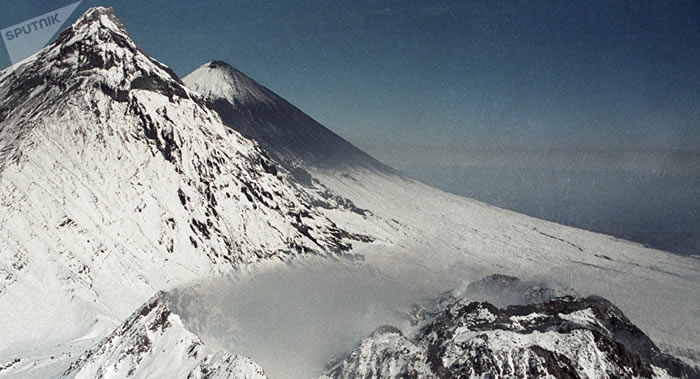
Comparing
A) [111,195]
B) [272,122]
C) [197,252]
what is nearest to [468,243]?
[197,252]

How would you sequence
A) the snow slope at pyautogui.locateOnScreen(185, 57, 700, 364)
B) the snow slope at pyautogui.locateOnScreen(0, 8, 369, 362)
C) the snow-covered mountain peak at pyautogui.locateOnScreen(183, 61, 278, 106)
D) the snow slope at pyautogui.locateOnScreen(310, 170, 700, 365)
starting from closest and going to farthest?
the snow slope at pyautogui.locateOnScreen(0, 8, 369, 362), the snow slope at pyautogui.locateOnScreen(310, 170, 700, 365), the snow slope at pyautogui.locateOnScreen(185, 57, 700, 364), the snow-covered mountain peak at pyautogui.locateOnScreen(183, 61, 278, 106)

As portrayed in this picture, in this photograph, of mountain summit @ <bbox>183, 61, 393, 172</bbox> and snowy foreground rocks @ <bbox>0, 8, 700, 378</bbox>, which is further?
mountain summit @ <bbox>183, 61, 393, 172</bbox>

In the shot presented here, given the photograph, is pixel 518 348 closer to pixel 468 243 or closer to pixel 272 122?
pixel 468 243

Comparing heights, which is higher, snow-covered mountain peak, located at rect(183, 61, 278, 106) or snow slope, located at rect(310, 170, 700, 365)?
snow-covered mountain peak, located at rect(183, 61, 278, 106)

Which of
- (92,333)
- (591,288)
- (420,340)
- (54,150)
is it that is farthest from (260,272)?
(591,288)

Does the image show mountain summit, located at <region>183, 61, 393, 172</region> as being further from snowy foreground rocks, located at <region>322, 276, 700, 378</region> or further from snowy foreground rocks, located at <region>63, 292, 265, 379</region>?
snowy foreground rocks, located at <region>322, 276, 700, 378</region>

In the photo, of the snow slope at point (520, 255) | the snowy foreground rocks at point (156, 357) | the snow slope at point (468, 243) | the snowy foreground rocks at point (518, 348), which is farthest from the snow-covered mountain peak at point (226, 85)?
the snowy foreground rocks at point (518, 348)

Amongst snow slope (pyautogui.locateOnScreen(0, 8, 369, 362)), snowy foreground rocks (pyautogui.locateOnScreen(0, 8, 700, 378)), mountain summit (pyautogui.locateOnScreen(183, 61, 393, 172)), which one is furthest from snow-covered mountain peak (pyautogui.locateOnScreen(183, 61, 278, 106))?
snow slope (pyautogui.locateOnScreen(0, 8, 369, 362))

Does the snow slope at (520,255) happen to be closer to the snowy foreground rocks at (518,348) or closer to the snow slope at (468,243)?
the snow slope at (468,243)
